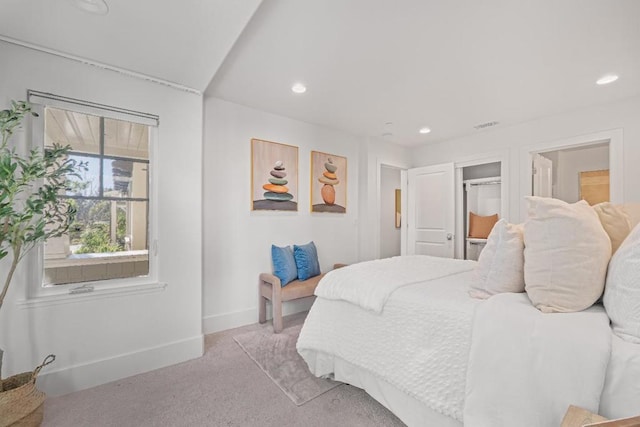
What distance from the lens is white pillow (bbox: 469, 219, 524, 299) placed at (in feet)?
4.68

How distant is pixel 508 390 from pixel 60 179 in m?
2.92

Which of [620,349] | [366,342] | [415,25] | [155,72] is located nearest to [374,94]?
[415,25]

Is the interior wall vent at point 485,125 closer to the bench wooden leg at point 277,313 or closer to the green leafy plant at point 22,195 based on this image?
the bench wooden leg at point 277,313

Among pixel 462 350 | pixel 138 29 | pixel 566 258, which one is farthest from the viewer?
pixel 138 29

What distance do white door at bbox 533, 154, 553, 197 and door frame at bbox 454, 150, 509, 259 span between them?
0.31 meters

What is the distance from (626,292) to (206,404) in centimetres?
224

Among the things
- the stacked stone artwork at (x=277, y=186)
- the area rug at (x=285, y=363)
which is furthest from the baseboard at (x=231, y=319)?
the stacked stone artwork at (x=277, y=186)

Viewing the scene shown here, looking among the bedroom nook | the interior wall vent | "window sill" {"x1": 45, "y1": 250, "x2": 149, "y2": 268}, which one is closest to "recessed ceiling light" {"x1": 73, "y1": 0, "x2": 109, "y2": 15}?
the bedroom nook

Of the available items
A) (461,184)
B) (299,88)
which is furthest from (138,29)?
(461,184)

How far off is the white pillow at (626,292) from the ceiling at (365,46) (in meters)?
1.51

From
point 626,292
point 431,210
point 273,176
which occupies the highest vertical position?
point 273,176

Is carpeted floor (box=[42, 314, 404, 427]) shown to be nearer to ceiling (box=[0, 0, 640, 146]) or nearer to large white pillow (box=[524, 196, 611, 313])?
large white pillow (box=[524, 196, 611, 313])

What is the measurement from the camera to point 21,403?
1.49 m

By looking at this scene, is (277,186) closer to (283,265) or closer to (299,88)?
(283,265)
